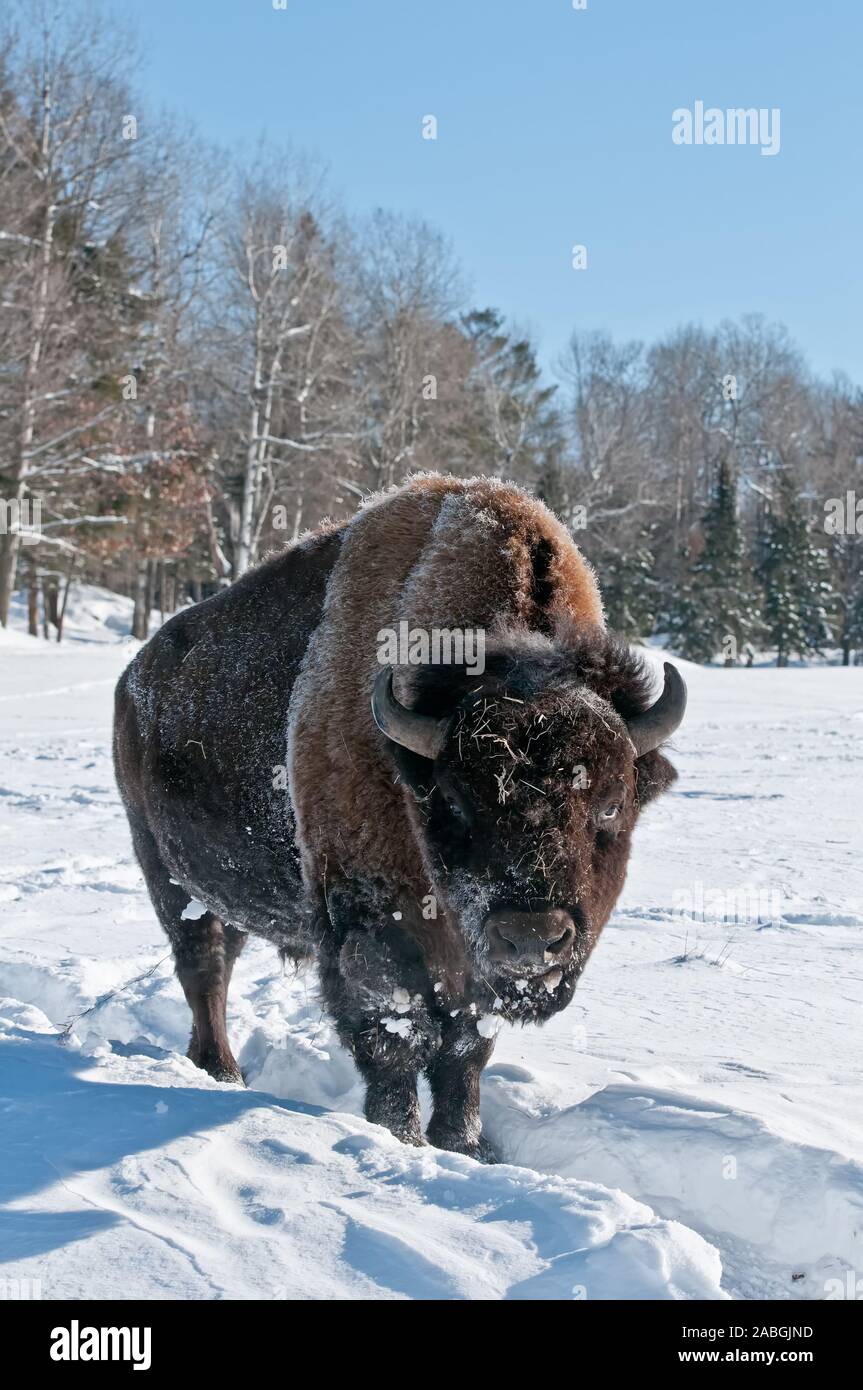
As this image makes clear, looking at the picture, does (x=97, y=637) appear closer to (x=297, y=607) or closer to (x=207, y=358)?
(x=207, y=358)

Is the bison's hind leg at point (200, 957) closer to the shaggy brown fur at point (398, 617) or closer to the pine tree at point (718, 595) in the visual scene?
the shaggy brown fur at point (398, 617)

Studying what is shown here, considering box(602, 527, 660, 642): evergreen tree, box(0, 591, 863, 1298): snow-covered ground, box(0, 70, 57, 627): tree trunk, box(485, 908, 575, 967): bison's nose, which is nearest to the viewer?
box(0, 591, 863, 1298): snow-covered ground

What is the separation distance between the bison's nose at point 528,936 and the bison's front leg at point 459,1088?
89 centimetres

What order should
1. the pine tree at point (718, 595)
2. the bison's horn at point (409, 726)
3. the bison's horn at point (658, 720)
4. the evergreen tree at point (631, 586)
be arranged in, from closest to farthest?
the bison's horn at point (409, 726), the bison's horn at point (658, 720), the evergreen tree at point (631, 586), the pine tree at point (718, 595)

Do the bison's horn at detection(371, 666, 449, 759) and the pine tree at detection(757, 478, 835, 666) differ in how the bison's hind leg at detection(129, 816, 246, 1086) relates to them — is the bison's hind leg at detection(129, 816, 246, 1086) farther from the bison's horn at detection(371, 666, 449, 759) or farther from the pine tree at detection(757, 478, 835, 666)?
the pine tree at detection(757, 478, 835, 666)

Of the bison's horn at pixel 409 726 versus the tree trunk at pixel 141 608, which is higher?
the tree trunk at pixel 141 608

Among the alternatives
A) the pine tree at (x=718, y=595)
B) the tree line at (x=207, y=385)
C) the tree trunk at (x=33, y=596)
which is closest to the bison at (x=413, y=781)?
the tree line at (x=207, y=385)

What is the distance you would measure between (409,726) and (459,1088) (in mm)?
1433

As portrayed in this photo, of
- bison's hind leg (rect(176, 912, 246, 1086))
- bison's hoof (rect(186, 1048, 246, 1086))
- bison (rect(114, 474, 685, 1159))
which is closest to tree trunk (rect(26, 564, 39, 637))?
bison's hind leg (rect(176, 912, 246, 1086))

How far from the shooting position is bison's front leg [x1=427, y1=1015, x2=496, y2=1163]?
416 centimetres

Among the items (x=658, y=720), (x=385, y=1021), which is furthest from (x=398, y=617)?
(x=385, y=1021)

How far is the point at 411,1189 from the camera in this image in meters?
3.14

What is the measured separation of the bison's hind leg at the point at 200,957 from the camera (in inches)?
201
